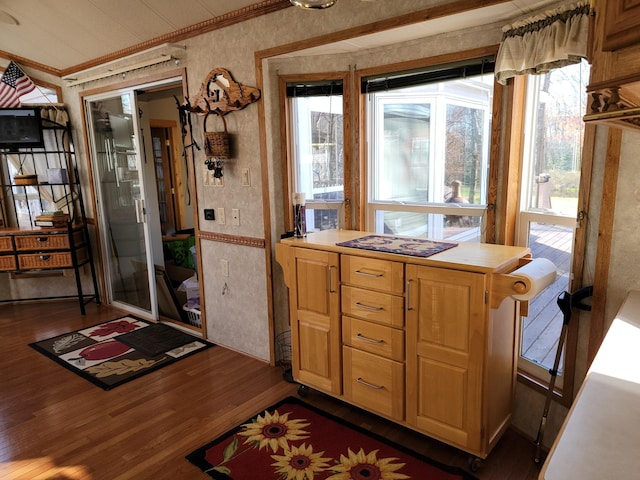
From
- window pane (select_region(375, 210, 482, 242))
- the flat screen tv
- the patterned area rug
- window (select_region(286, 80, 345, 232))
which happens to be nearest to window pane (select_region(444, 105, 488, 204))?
window pane (select_region(375, 210, 482, 242))

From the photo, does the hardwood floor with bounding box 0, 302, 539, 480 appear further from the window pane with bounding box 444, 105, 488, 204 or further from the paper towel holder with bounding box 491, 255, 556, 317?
the window pane with bounding box 444, 105, 488, 204

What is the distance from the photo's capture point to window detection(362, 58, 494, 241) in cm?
242

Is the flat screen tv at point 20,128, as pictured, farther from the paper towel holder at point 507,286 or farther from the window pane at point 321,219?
the paper towel holder at point 507,286

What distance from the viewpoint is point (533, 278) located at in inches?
70.9

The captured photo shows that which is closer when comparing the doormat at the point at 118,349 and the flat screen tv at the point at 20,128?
the doormat at the point at 118,349

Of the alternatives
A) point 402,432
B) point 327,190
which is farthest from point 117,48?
point 402,432

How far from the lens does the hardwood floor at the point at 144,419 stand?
85.7 inches

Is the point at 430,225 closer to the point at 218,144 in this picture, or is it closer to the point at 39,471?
the point at 218,144

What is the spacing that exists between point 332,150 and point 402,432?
183 cm

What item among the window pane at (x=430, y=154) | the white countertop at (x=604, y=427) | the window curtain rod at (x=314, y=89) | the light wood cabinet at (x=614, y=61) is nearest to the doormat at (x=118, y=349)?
the window pane at (x=430, y=154)

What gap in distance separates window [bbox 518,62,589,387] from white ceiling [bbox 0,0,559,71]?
0.39 metres

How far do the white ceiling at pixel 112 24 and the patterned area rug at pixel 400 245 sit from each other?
1.12 meters

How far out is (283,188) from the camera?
307cm

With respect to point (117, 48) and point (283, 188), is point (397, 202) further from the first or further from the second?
point (117, 48)
